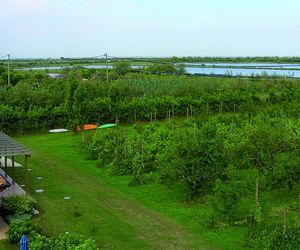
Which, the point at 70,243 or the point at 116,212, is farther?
the point at 116,212

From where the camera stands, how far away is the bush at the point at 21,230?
9.80 m

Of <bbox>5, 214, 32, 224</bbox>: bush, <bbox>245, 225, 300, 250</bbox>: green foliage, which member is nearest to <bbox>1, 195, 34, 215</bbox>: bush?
<bbox>5, 214, 32, 224</bbox>: bush

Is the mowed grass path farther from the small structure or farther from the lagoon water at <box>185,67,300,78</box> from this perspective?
the lagoon water at <box>185,67,300,78</box>

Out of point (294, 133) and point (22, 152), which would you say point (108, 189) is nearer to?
point (22, 152)

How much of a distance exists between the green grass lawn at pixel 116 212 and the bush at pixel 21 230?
67 cm

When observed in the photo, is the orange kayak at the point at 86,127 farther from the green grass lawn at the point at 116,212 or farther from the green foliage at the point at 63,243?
the green foliage at the point at 63,243

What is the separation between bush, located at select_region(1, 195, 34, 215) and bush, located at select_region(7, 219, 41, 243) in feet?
4.21

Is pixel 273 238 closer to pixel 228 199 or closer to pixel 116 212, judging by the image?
pixel 228 199

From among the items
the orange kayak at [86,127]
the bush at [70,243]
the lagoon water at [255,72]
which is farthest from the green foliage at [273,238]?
the lagoon water at [255,72]

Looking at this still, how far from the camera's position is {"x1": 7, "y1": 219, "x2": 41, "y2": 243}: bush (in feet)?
32.1

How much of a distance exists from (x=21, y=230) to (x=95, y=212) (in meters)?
2.68

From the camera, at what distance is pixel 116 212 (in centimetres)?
1212

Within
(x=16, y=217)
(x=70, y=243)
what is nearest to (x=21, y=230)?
(x=16, y=217)

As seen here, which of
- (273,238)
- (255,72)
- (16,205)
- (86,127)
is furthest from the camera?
(255,72)
